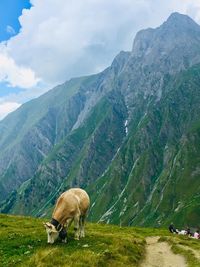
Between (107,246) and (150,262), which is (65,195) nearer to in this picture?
(107,246)

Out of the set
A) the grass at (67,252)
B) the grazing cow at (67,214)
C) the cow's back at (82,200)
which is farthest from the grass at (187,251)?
the cow's back at (82,200)

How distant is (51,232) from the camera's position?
3475 centimetres

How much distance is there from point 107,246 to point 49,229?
567 centimetres

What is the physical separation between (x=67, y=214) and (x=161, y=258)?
10.5 metres

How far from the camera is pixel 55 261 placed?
97.2 feet

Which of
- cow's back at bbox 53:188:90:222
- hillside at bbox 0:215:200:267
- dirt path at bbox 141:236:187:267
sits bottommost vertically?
dirt path at bbox 141:236:187:267

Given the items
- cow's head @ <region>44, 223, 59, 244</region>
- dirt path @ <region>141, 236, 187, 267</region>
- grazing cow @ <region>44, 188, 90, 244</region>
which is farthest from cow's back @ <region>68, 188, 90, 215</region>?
dirt path @ <region>141, 236, 187, 267</region>

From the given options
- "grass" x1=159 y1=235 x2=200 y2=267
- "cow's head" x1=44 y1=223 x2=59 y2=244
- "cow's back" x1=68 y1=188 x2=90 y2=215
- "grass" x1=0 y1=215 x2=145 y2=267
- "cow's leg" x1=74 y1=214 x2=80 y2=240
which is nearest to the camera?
"grass" x1=0 y1=215 x2=145 y2=267

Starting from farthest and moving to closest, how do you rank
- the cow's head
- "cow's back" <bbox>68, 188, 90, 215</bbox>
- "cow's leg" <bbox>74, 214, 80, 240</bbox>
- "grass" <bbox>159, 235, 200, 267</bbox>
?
"cow's back" <bbox>68, 188, 90, 215</bbox> < "cow's leg" <bbox>74, 214, 80, 240</bbox> < "grass" <bbox>159, 235, 200, 267</bbox> < the cow's head

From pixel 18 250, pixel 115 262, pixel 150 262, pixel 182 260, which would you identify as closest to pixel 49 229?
pixel 18 250

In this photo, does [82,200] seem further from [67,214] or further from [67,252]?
[67,252]

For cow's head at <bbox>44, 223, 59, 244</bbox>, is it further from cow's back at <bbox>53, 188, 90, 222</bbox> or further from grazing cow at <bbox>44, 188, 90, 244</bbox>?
cow's back at <bbox>53, 188, 90, 222</bbox>

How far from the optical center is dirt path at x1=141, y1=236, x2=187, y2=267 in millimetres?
36500

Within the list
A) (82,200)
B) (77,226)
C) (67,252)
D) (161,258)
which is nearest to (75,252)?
(67,252)
